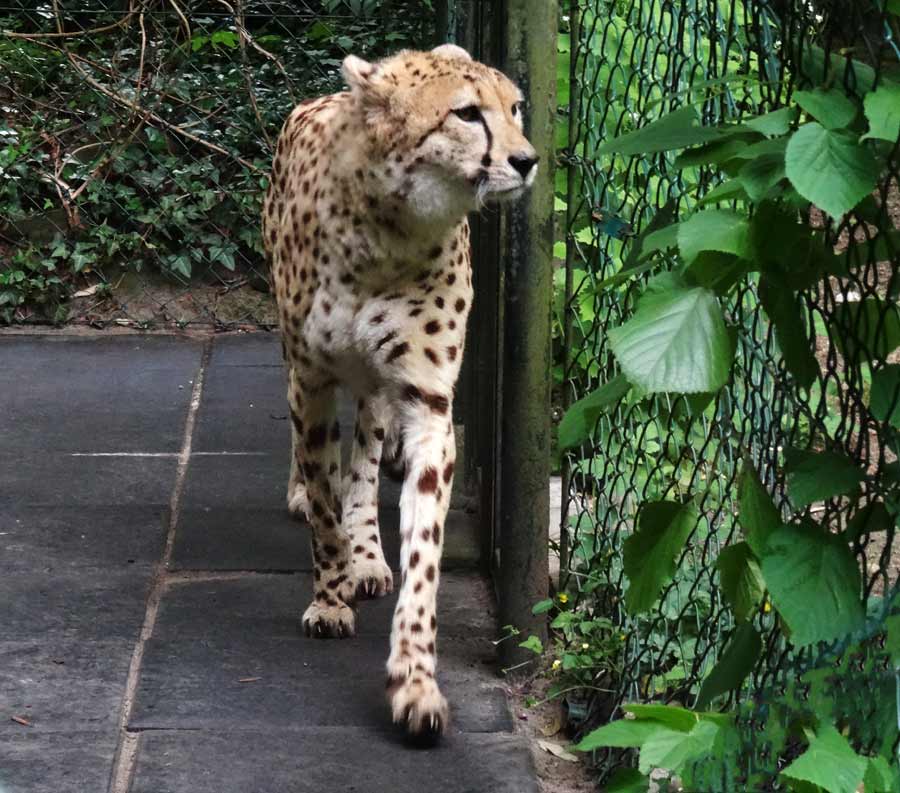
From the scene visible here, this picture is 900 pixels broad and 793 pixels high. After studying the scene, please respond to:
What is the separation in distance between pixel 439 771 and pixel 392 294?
4.14ft

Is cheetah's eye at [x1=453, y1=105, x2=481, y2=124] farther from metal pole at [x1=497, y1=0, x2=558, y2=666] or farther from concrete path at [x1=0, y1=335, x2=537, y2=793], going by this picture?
concrete path at [x1=0, y1=335, x2=537, y2=793]

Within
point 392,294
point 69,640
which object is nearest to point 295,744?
point 69,640

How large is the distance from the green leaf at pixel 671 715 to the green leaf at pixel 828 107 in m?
0.93

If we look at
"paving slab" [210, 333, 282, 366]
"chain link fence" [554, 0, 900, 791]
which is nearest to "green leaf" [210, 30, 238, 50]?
"paving slab" [210, 333, 282, 366]

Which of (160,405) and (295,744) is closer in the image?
(295,744)

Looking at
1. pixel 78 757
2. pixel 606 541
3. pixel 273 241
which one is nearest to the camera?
pixel 78 757

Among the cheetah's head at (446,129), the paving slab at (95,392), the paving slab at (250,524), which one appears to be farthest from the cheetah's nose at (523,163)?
the paving slab at (95,392)

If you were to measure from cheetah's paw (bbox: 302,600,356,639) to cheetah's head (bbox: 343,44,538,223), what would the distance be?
1.17 meters

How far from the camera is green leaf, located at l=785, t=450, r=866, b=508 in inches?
85.2

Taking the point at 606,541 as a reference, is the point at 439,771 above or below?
below

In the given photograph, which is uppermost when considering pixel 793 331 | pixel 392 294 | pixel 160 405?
pixel 793 331

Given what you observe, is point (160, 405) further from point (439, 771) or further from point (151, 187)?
point (439, 771)

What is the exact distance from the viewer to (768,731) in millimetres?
2354

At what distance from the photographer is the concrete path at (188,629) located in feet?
11.6
